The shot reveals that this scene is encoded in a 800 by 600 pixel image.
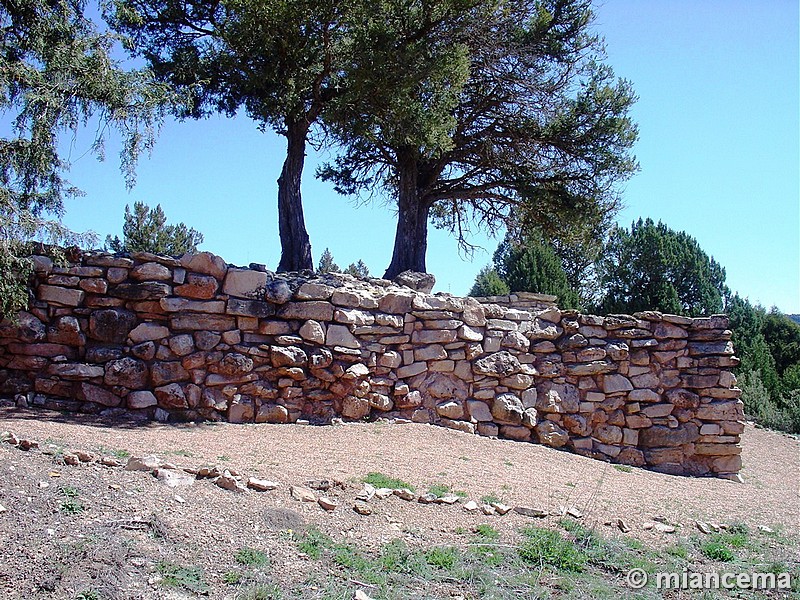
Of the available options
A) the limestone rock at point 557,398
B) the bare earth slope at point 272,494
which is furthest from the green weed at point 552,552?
the limestone rock at point 557,398

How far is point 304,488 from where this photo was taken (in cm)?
538

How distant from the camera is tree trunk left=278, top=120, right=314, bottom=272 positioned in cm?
1018

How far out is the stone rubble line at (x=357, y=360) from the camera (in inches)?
299

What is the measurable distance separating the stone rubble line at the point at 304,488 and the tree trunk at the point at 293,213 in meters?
4.93

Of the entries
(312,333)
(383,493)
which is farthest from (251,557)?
(312,333)

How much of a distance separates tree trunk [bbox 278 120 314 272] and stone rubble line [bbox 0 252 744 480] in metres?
1.21

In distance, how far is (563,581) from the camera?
425cm

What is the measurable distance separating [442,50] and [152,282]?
570cm

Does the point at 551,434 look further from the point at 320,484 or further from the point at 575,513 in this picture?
the point at 320,484

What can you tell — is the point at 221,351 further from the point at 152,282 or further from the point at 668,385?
the point at 668,385

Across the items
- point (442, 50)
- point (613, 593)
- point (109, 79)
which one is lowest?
point (613, 593)

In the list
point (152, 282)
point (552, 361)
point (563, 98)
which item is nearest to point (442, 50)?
point (563, 98)

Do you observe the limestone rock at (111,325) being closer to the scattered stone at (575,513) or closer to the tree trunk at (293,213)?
the tree trunk at (293,213)

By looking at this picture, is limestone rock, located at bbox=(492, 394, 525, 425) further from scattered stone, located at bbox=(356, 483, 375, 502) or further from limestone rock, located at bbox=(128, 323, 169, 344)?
limestone rock, located at bbox=(128, 323, 169, 344)
